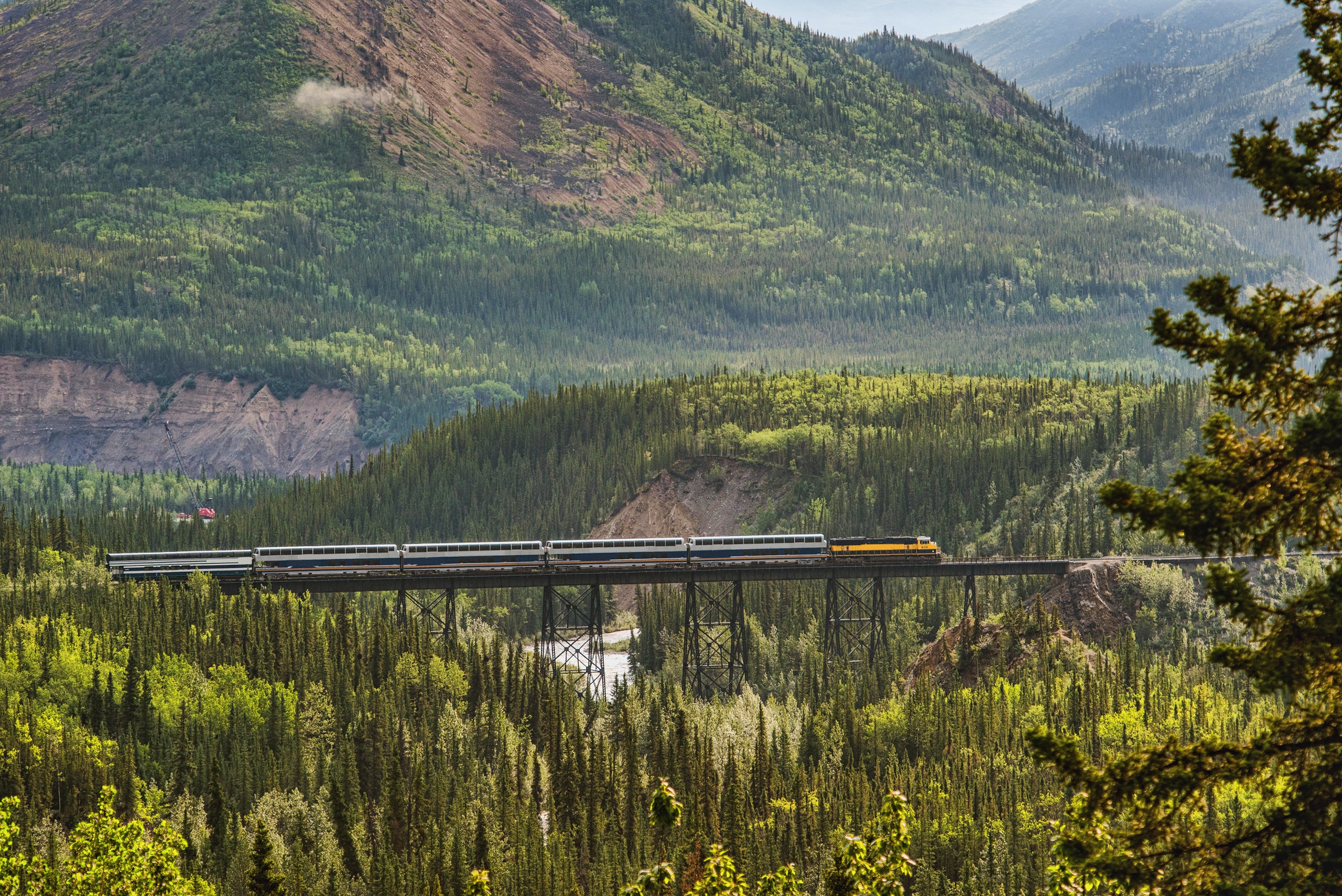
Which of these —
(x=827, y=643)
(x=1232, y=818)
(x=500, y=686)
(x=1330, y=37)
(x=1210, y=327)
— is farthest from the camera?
(x=827, y=643)

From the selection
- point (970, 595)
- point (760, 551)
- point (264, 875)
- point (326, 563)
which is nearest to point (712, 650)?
point (970, 595)

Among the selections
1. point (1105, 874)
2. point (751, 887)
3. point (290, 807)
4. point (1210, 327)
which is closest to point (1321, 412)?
point (1210, 327)

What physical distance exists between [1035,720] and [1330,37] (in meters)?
91.2

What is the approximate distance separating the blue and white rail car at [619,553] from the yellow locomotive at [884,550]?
12.8 m

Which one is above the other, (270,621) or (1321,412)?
(1321,412)

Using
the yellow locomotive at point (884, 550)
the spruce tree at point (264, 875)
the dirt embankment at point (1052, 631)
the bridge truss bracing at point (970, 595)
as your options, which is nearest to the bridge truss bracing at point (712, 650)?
the yellow locomotive at point (884, 550)

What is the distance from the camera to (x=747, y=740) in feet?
390

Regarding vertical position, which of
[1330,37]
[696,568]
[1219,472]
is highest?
[1330,37]

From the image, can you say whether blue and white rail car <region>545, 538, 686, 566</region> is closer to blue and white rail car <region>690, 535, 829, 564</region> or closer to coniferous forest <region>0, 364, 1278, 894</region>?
blue and white rail car <region>690, 535, 829, 564</region>

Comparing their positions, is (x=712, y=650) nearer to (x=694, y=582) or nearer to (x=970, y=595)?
(x=970, y=595)

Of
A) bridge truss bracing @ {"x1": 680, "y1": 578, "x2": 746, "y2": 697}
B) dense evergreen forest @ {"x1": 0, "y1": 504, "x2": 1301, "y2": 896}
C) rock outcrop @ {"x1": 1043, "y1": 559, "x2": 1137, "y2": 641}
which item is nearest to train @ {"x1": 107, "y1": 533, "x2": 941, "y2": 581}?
bridge truss bracing @ {"x1": 680, "y1": 578, "x2": 746, "y2": 697}

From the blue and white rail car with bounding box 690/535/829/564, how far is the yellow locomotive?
146 cm

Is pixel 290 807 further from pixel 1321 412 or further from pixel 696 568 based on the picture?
pixel 1321 412

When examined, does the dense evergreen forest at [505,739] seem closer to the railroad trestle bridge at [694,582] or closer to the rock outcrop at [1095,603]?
the rock outcrop at [1095,603]
